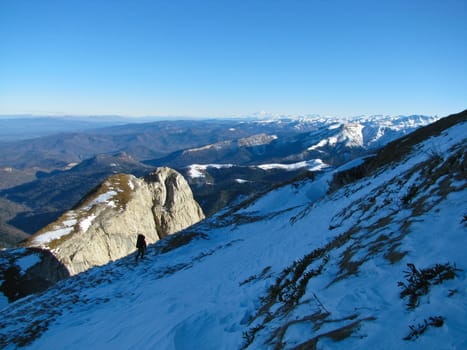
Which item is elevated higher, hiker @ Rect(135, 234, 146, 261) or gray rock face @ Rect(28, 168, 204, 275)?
hiker @ Rect(135, 234, 146, 261)

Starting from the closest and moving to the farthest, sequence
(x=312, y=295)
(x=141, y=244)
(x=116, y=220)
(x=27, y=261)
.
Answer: (x=312, y=295), (x=141, y=244), (x=27, y=261), (x=116, y=220)

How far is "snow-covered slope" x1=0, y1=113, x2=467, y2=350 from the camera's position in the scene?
488cm

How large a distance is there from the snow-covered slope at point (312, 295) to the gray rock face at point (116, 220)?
3471 centimetres

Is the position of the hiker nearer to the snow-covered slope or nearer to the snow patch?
the snow-covered slope

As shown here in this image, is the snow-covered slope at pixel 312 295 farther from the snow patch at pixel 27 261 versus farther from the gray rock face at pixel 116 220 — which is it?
the gray rock face at pixel 116 220

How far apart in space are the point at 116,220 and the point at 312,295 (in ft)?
202

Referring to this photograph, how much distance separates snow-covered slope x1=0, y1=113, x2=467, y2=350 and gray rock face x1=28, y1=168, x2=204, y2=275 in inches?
1367

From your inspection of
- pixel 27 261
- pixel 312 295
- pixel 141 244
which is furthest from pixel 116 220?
pixel 312 295

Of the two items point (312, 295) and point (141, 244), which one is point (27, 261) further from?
point (312, 295)

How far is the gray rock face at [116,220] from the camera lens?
50812 millimetres

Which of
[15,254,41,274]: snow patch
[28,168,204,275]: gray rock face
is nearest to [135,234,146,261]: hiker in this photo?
[15,254,41,274]: snow patch

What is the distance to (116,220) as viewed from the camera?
2462 inches

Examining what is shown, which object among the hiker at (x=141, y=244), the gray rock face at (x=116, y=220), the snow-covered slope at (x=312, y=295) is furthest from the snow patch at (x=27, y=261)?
the snow-covered slope at (x=312, y=295)

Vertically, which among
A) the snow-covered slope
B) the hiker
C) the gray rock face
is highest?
the snow-covered slope
